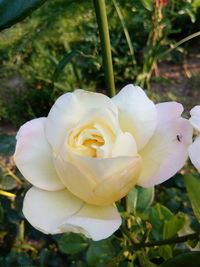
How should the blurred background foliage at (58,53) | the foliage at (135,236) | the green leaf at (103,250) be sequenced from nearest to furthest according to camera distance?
1. the foliage at (135,236)
2. the green leaf at (103,250)
3. the blurred background foliage at (58,53)

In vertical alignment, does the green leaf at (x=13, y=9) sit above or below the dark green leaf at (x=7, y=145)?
above

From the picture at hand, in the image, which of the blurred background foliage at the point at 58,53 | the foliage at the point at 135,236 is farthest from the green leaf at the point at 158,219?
the blurred background foliage at the point at 58,53

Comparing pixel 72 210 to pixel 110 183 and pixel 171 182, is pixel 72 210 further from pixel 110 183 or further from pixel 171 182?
pixel 171 182

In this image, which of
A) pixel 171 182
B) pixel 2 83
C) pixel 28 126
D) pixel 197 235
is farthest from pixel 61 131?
pixel 2 83

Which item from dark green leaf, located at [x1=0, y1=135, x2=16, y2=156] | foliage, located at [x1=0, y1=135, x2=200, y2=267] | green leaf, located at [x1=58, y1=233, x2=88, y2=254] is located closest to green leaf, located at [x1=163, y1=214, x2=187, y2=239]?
foliage, located at [x1=0, y1=135, x2=200, y2=267]

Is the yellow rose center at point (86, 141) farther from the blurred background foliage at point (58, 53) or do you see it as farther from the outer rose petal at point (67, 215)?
the blurred background foliage at point (58, 53)
